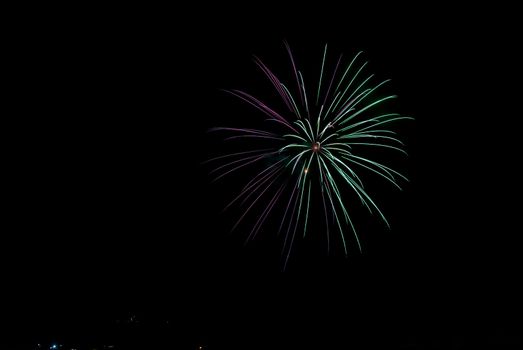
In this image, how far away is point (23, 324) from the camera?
541 inches

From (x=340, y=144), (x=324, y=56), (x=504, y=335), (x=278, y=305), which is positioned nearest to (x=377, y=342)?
(x=504, y=335)

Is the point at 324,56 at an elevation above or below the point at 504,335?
above

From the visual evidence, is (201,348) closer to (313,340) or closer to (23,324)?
(313,340)

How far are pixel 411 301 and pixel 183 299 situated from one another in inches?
361

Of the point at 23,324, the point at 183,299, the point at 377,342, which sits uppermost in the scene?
the point at 183,299

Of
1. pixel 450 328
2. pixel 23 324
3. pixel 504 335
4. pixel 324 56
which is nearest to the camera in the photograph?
pixel 324 56

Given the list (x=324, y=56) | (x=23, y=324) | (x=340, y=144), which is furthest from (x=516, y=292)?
(x=23, y=324)

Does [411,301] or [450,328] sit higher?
[411,301]

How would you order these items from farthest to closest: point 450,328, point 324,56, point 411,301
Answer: point 411,301, point 450,328, point 324,56

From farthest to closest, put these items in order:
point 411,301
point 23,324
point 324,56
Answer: point 411,301 < point 23,324 < point 324,56

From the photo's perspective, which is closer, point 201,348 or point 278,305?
point 201,348

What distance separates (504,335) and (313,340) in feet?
19.7

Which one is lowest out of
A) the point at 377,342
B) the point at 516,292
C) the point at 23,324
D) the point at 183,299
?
the point at 23,324

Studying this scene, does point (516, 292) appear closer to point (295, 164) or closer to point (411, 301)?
point (411, 301)
